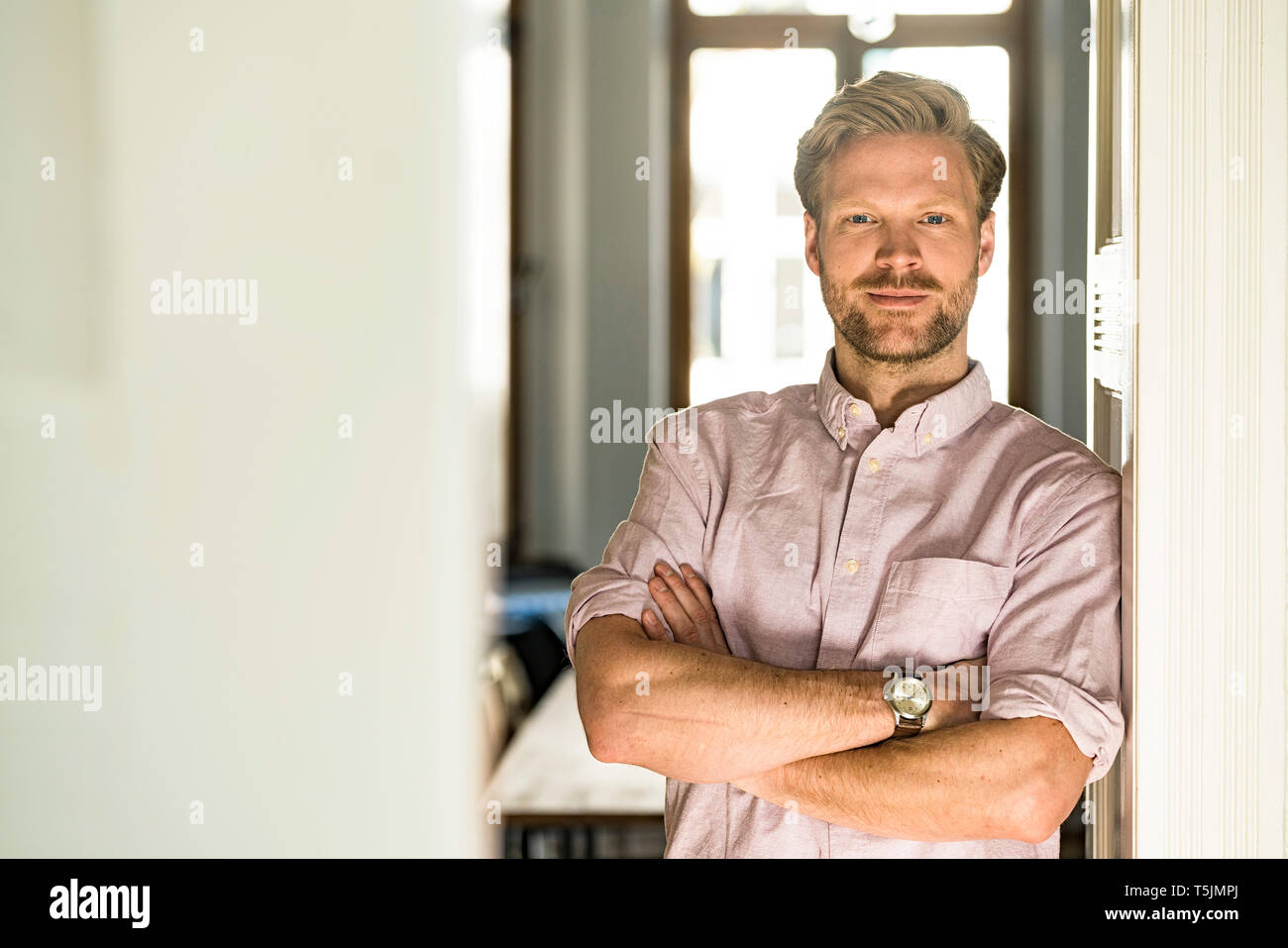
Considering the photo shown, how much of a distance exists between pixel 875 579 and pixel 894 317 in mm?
259

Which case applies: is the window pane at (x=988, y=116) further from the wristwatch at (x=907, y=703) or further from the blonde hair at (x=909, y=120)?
the wristwatch at (x=907, y=703)

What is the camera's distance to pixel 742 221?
216 cm

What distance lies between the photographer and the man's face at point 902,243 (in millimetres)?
1040

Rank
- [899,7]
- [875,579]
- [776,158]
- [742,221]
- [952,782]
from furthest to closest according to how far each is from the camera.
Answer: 1. [742,221]
2. [776,158]
3. [899,7]
4. [875,579]
5. [952,782]

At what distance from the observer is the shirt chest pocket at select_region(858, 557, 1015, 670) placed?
0.99m

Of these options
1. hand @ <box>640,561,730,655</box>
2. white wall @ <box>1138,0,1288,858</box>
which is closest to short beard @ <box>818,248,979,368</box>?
white wall @ <box>1138,0,1288,858</box>

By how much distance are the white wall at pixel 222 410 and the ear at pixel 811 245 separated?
0.62m

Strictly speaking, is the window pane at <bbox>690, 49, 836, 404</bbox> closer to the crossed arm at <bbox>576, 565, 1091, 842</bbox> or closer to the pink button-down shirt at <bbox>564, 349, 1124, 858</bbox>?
the pink button-down shirt at <bbox>564, 349, 1124, 858</bbox>

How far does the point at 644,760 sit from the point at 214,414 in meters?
0.83

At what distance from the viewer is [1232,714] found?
103 cm

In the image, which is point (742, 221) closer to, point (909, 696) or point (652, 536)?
point (652, 536)

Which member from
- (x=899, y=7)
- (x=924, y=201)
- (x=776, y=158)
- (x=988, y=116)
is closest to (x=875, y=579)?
(x=924, y=201)
